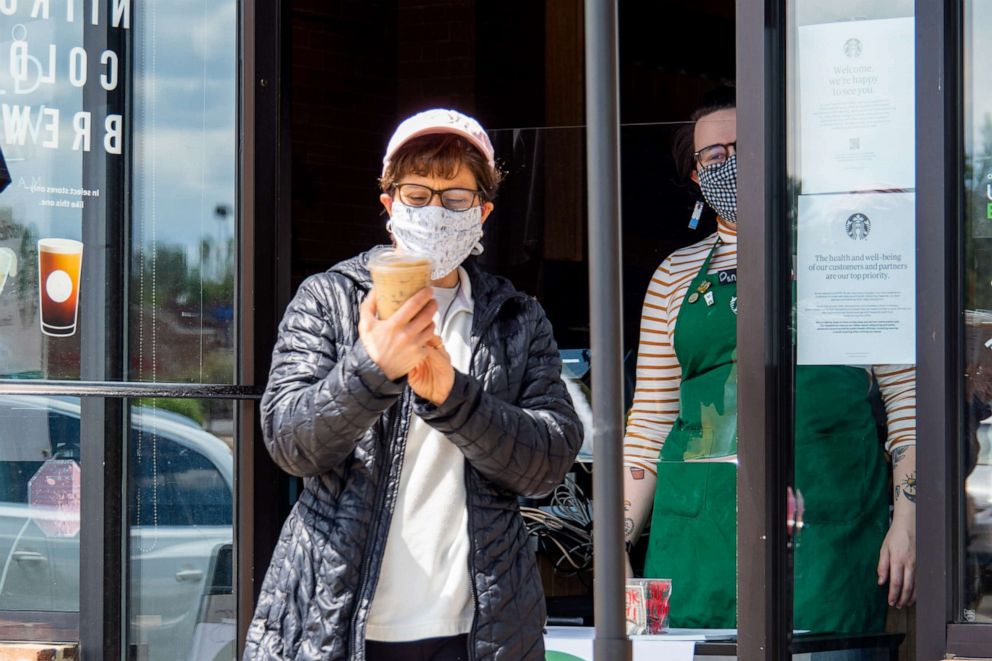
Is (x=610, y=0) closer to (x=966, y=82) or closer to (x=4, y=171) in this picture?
(x=966, y=82)

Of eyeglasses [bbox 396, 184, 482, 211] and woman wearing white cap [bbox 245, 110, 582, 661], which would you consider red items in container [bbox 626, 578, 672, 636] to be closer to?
woman wearing white cap [bbox 245, 110, 582, 661]

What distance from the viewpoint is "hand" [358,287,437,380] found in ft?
8.25

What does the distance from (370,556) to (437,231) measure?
630 mm

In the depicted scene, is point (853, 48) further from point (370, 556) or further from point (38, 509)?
point (38, 509)

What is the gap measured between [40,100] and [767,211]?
2.17m

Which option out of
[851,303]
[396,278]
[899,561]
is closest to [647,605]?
[899,561]

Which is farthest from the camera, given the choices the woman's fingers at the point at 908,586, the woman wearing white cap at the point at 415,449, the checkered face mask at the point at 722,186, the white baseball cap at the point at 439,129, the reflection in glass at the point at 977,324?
the checkered face mask at the point at 722,186

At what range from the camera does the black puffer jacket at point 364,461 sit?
2.61 meters

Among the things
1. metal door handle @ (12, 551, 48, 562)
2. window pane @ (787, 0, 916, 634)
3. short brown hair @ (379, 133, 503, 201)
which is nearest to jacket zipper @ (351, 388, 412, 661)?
short brown hair @ (379, 133, 503, 201)

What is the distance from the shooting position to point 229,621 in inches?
177

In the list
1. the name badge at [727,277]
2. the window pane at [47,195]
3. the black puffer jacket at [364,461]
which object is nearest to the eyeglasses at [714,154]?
the name badge at [727,277]

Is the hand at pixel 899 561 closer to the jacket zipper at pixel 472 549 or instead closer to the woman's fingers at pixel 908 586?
the woman's fingers at pixel 908 586

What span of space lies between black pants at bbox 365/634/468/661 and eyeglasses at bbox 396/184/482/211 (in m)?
0.81

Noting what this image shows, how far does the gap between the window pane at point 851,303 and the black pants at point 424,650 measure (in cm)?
169
